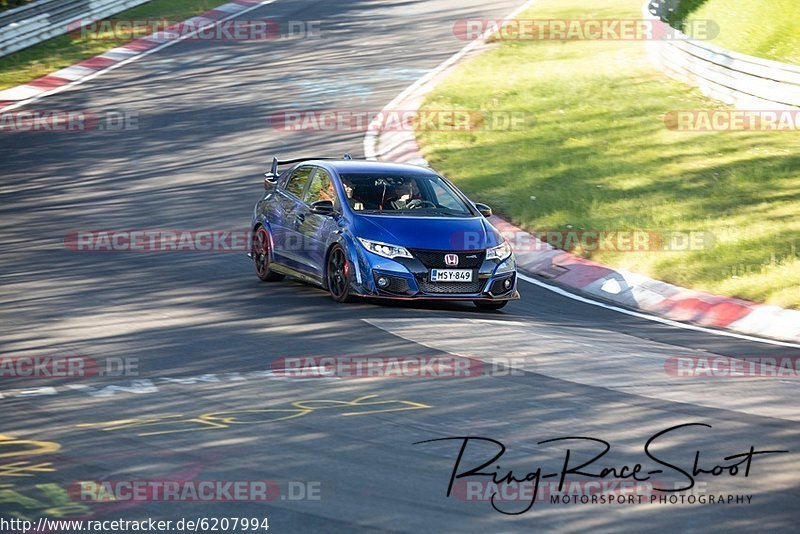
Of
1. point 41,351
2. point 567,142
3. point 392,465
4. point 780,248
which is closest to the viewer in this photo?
point 392,465

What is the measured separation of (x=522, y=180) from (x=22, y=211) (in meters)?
8.03

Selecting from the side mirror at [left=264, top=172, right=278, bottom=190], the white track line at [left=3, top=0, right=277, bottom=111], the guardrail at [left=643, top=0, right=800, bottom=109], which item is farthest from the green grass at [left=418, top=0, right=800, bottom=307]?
the white track line at [left=3, top=0, right=277, bottom=111]

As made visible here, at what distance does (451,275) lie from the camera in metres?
13.6

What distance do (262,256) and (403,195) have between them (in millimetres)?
2150

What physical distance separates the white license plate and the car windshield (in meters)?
1.01

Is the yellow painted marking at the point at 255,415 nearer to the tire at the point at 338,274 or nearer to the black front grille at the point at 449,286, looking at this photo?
the black front grille at the point at 449,286

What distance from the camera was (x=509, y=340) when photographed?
12.3m

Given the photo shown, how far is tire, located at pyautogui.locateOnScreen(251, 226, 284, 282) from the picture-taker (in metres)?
15.7

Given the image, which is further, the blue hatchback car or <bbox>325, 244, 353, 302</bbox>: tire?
<bbox>325, 244, 353, 302</bbox>: tire

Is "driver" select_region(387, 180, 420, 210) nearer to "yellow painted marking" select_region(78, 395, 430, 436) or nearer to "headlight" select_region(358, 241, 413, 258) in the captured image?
"headlight" select_region(358, 241, 413, 258)

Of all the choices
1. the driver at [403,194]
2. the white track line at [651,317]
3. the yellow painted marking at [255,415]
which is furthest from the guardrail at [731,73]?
the yellow painted marking at [255,415]

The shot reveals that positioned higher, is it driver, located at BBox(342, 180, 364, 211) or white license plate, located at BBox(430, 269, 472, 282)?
driver, located at BBox(342, 180, 364, 211)

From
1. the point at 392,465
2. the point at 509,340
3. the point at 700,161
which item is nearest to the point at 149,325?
the point at 509,340

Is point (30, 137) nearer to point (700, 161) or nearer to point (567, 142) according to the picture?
point (567, 142)
